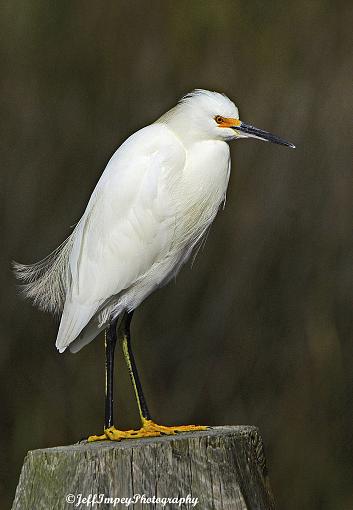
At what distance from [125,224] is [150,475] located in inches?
31.6

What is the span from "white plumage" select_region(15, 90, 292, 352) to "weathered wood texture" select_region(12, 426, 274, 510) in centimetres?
55

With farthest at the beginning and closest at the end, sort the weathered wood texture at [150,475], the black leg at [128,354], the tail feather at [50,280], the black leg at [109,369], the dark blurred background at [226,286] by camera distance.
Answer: the dark blurred background at [226,286], the tail feather at [50,280], the black leg at [128,354], the black leg at [109,369], the weathered wood texture at [150,475]

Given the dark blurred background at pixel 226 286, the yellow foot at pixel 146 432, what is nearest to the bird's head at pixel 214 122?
the yellow foot at pixel 146 432

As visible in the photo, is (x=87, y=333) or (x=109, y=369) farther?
(x=87, y=333)

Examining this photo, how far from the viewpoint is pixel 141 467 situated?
2.02 m

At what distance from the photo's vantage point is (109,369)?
8.61 ft

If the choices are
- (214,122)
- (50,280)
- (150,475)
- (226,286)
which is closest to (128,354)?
(50,280)

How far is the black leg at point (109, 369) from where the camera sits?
250 cm

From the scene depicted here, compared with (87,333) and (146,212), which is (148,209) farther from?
(87,333)

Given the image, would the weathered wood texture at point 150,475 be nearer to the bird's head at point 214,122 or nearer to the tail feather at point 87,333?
the tail feather at point 87,333

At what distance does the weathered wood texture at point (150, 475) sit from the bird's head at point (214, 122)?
79 centimetres

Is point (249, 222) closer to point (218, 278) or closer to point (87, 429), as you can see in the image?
point (218, 278)

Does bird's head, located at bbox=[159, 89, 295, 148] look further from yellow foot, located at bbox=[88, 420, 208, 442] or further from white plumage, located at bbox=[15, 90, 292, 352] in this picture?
yellow foot, located at bbox=[88, 420, 208, 442]

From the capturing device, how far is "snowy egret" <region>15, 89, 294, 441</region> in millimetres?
2580
